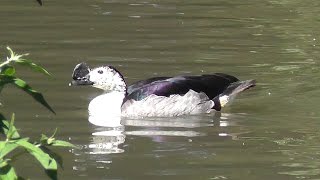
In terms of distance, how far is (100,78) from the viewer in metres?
10.7

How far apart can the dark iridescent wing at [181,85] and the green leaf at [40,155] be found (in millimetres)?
7313

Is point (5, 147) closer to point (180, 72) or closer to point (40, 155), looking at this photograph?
point (40, 155)

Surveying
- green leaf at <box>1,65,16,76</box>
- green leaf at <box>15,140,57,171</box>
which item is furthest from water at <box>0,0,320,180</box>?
green leaf at <box>15,140,57,171</box>

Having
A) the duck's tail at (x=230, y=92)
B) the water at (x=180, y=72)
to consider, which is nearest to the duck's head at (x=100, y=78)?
the water at (x=180, y=72)

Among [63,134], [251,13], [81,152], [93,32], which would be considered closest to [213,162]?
[81,152]

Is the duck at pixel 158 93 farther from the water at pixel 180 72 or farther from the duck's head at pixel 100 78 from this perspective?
the water at pixel 180 72

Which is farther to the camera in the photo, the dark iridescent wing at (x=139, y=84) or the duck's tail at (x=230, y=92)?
the duck's tail at (x=230, y=92)

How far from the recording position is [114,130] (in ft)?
31.3

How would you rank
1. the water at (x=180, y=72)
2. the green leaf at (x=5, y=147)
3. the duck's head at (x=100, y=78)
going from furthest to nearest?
the duck's head at (x=100, y=78), the water at (x=180, y=72), the green leaf at (x=5, y=147)

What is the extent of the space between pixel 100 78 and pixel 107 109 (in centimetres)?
49

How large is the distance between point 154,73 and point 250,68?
131cm

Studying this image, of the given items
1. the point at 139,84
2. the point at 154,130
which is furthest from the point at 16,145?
the point at 139,84

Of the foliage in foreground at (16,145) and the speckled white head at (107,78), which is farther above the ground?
the foliage in foreground at (16,145)

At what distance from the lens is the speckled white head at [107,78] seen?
1061cm
